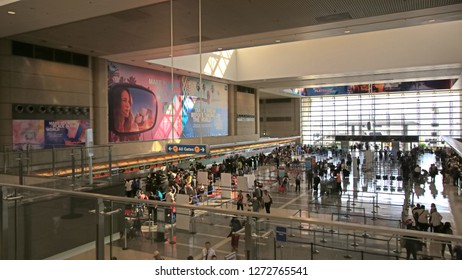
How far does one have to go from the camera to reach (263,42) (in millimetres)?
16391

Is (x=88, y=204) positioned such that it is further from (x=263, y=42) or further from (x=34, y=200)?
(x=263, y=42)

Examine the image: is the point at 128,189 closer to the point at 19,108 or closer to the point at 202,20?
the point at 19,108

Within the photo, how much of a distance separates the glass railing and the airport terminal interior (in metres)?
0.02

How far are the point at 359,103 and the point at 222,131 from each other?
2461 centimetres

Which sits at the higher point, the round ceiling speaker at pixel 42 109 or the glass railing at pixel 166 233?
the round ceiling speaker at pixel 42 109

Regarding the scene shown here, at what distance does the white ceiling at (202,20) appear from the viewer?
35.0ft

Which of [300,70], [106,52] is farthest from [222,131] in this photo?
[106,52]

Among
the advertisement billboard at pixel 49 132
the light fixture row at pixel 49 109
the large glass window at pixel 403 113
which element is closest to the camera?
the light fixture row at pixel 49 109

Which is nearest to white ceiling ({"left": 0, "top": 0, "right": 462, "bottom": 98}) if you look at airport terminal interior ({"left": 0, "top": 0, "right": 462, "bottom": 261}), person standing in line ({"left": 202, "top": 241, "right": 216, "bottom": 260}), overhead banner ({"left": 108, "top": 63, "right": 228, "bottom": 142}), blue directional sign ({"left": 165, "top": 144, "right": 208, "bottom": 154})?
airport terminal interior ({"left": 0, "top": 0, "right": 462, "bottom": 261})

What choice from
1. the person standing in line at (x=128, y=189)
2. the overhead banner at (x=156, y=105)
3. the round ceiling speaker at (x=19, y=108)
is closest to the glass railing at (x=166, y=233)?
the person standing in line at (x=128, y=189)

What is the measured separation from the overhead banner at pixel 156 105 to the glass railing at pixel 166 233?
543 inches

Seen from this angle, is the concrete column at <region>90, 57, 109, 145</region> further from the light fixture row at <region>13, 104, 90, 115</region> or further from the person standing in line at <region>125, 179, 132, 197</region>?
the person standing in line at <region>125, 179, 132, 197</region>

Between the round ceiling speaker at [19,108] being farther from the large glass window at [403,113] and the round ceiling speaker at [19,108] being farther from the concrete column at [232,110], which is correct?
the large glass window at [403,113]
